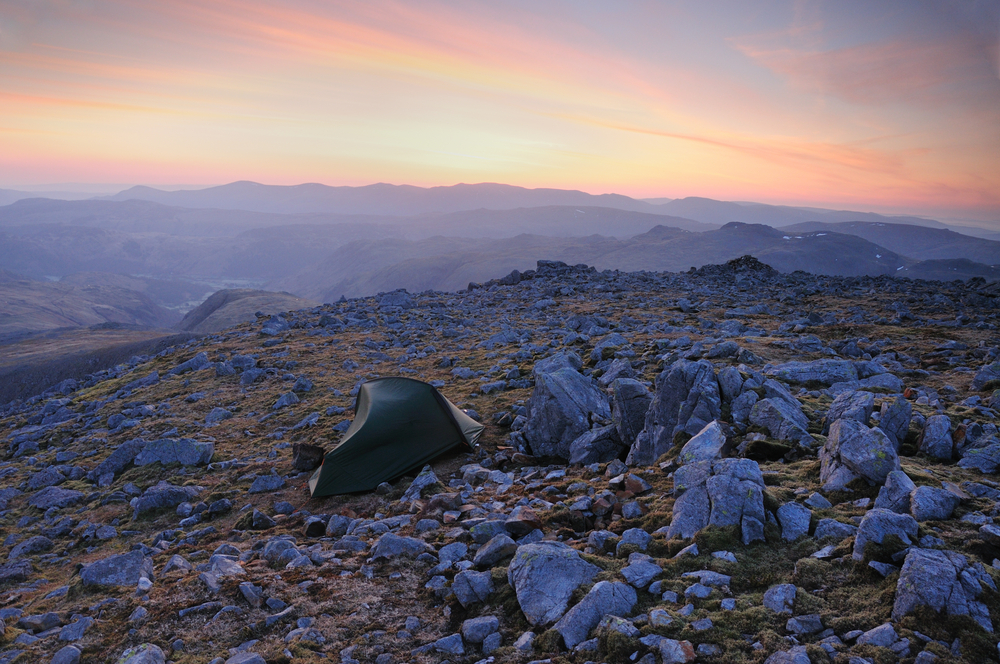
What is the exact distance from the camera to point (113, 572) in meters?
8.70

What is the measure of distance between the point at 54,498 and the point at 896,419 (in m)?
19.7

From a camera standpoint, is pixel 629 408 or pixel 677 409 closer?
pixel 677 409

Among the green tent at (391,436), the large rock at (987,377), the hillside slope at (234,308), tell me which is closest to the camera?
the large rock at (987,377)

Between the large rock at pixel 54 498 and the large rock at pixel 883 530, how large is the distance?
17.3 meters

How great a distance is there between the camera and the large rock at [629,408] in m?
11.7

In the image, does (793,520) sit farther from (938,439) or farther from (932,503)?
(938,439)

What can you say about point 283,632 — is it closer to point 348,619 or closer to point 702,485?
point 348,619

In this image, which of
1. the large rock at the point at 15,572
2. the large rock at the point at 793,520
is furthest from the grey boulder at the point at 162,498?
the large rock at the point at 793,520

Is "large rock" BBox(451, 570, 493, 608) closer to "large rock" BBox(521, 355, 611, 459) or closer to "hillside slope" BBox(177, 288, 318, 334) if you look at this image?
"large rock" BBox(521, 355, 611, 459)

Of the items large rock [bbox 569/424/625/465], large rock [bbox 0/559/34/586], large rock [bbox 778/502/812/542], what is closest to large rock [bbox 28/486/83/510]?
large rock [bbox 0/559/34/586]

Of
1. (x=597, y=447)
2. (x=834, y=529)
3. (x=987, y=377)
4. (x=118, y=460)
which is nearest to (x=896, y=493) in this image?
(x=834, y=529)

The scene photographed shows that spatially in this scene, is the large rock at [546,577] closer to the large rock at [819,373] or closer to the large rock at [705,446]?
the large rock at [705,446]

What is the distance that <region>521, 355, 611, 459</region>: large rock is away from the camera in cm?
1254

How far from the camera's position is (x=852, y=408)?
30.1 feet
